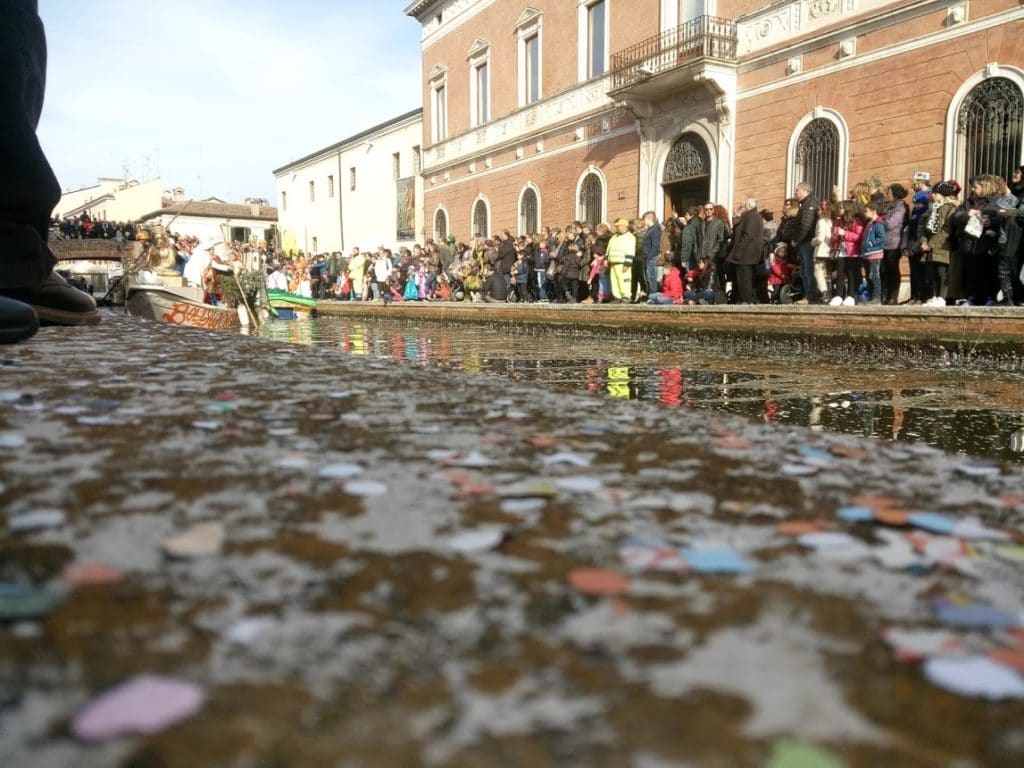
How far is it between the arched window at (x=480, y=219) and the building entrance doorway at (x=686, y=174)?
29.2ft

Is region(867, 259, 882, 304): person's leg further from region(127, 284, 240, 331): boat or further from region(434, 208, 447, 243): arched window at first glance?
region(434, 208, 447, 243): arched window

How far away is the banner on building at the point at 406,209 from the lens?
3338 centimetres

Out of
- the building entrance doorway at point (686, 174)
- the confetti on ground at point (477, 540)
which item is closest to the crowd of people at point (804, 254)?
the building entrance doorway at point (686, 174)

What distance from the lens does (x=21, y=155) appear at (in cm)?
257

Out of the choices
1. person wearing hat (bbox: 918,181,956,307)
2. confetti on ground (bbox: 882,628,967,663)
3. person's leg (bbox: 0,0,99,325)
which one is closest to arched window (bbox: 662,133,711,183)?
person wearing hat (bbox: 918,181,956,307)

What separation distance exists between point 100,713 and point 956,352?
855cm

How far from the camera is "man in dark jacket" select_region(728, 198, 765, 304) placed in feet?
36.8

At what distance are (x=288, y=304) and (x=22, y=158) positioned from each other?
13.6 meters

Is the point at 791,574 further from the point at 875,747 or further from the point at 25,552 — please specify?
the point at 25,552

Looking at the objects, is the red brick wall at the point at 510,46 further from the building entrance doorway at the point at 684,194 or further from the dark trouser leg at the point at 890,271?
the dark trouser leg at the point at 890,271

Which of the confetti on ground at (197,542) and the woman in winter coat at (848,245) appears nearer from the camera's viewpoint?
the confetti on ground at (197,542)

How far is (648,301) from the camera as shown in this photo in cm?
1312

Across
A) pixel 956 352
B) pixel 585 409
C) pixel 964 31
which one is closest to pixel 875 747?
pixel 585 409

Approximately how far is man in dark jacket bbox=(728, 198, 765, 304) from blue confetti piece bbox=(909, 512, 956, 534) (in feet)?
36.0
